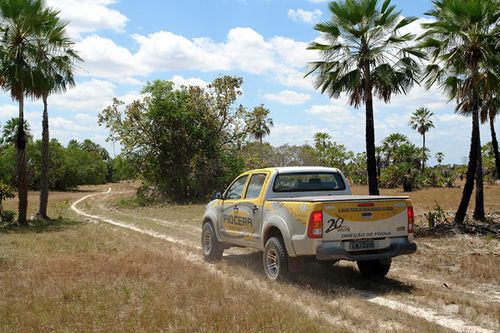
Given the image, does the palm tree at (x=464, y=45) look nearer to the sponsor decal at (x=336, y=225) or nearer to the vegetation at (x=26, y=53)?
the sponsor decal at (x=336, y=225)

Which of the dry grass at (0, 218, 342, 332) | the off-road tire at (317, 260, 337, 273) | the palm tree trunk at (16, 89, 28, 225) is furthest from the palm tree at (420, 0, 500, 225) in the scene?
the palm tree trunk at (16, 89, 28, 225)

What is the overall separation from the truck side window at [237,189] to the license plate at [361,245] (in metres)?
2.93

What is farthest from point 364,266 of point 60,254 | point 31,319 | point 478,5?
point 478,5

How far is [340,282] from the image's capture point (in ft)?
27.4

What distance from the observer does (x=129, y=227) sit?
17859mm

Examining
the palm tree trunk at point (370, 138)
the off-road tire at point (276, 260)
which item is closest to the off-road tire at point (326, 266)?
the off-road tire at point (276, 260)

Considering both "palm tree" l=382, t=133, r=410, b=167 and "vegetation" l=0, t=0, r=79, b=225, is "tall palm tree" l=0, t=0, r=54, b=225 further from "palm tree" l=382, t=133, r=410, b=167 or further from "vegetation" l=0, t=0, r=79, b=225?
"palm tree" l=382, t=133, r=410, b=167

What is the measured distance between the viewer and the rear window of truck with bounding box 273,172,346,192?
9117 millimetres

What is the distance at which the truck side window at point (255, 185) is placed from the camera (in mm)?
9297

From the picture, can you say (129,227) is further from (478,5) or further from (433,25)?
(478,5)

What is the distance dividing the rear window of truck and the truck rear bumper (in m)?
1.87

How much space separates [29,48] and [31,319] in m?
15.2

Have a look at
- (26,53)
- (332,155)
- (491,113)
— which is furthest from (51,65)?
(332,155)

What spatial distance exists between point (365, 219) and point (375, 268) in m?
1.40
